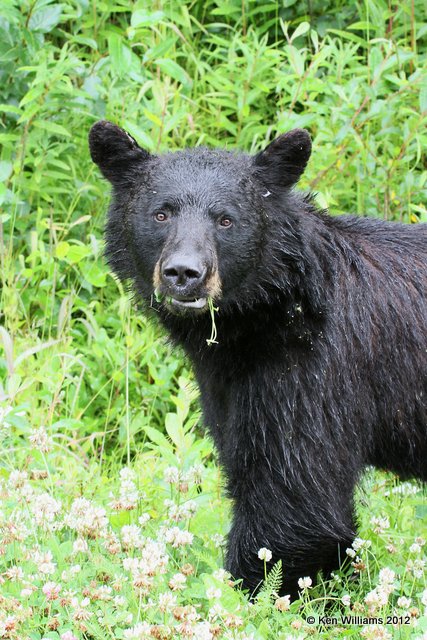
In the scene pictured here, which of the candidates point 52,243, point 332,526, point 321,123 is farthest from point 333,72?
point 332,526

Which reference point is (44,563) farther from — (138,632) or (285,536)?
(285,536)

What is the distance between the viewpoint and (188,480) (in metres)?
4.50

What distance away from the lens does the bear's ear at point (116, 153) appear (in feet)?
14.2

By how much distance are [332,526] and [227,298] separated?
95 centimetres

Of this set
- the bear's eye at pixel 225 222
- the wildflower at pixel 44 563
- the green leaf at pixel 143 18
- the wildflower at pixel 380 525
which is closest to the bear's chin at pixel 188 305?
the bear's eye at pixel 225 222

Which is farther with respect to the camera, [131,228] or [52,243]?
[52,243]

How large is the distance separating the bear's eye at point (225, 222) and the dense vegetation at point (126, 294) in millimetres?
658

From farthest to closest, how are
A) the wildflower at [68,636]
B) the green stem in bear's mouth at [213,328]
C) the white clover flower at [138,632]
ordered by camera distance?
the green stem in bear's mouth at [213,328]
the wildflower at [68,636]
the white clover flower at [138,632]

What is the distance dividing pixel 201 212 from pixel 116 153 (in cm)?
58

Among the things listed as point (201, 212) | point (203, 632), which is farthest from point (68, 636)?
point (201, 212)

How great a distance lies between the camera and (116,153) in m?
4.41

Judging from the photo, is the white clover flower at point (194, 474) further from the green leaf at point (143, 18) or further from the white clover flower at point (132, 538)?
the green leaf at point (143, 18)

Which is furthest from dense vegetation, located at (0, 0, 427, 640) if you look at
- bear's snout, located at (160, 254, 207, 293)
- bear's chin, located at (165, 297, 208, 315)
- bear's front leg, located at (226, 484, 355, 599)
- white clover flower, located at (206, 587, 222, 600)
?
bear's snout, located at (160, 254, 207, 293)

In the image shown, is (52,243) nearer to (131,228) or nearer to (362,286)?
(131,228)
